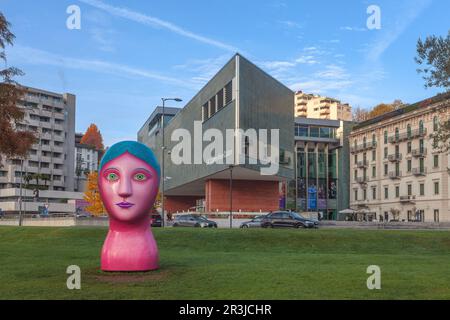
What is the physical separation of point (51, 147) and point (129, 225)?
112 m

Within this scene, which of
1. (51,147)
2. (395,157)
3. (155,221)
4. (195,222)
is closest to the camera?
(195,222)

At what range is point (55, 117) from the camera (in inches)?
4707

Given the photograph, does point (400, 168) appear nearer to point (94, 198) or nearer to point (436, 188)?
point (436, 188)

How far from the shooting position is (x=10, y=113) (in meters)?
16.0

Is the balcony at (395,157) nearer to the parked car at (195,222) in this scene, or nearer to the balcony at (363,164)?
the balcony at (363,164)

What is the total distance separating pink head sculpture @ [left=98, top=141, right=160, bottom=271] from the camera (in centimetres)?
1226

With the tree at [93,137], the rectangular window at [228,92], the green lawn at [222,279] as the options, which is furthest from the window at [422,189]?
the tree at [93,137]

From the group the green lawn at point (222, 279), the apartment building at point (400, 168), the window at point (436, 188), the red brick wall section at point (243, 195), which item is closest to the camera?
the green lawn at point (222, 279)

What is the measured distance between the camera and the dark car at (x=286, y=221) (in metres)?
36.9

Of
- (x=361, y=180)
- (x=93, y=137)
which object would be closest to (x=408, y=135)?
(x=361, y=180)

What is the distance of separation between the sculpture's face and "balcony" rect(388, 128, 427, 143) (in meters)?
67.9

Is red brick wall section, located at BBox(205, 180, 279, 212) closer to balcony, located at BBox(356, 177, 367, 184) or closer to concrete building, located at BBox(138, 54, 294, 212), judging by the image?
concrete building, located at BBox(138, 54, 294, 212)
